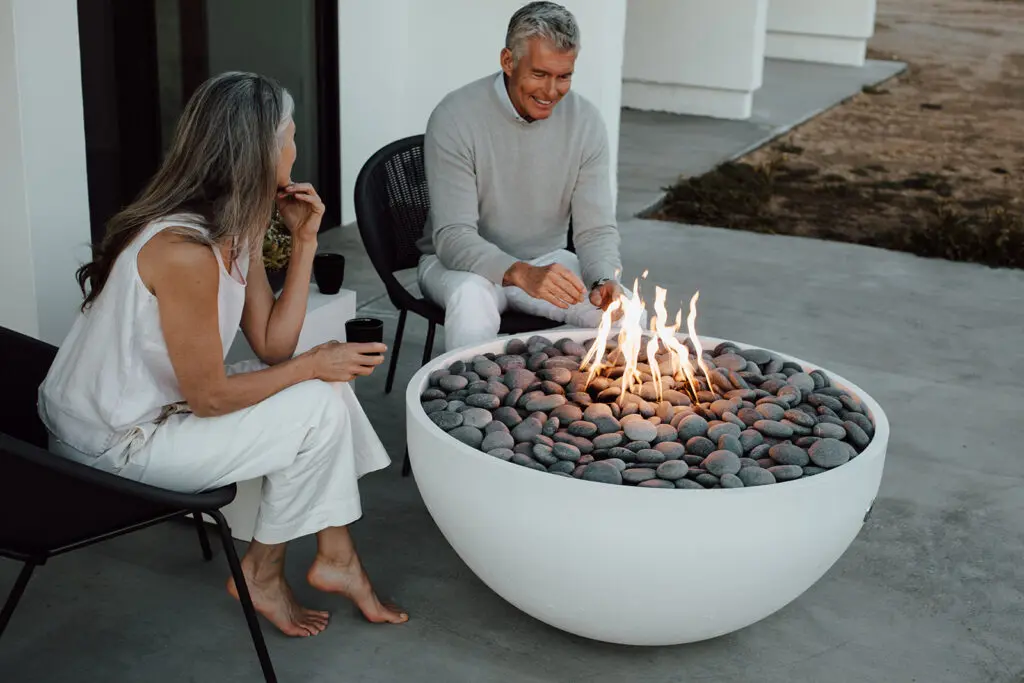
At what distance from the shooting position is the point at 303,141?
5.25 metres

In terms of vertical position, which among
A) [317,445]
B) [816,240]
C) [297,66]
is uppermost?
[297,66]

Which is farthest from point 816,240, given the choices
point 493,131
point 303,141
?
point 493,131

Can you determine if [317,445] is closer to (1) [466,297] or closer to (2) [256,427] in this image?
(2) [256,427]

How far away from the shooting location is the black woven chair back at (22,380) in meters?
2.38

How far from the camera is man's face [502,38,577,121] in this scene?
2947 millimetres

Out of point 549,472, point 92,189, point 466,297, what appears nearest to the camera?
point 549,472

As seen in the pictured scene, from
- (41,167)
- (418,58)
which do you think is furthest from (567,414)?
(418,58)

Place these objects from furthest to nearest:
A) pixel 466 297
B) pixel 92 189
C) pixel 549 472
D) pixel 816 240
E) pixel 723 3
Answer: pixel 723 3, pixel 816 240, pixel 92 189, pixel 466 297, pixel 549 472

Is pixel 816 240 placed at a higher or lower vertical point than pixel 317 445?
lower

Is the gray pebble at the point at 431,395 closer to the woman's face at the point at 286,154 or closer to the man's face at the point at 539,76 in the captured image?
the woman's face at the point at 286,154

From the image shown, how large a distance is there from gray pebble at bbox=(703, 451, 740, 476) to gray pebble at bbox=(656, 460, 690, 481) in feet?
0.15

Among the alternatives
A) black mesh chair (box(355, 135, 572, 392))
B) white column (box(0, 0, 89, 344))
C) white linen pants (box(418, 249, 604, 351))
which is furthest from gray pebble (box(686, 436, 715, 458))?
Result: white column (box(0, 0, 89, 344))

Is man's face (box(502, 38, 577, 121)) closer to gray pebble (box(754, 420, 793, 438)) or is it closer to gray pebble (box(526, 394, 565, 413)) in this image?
gray pebble (box(526, 394, 565, 413))

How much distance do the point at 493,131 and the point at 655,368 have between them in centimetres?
92
